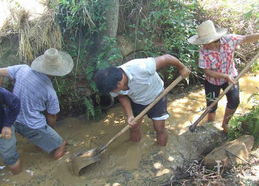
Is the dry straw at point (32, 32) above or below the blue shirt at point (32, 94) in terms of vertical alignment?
above

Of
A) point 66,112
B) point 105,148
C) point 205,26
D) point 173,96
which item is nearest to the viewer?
point 205,26

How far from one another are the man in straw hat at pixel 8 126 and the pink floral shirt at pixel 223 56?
2.38m

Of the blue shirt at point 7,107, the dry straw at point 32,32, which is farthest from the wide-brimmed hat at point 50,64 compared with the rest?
the dry straw at point 32,32

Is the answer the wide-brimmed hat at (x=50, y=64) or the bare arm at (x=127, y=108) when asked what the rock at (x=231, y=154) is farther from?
the wide-brimmed hat at (x=50, y=64)

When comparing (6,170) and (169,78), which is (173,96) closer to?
(169,78)

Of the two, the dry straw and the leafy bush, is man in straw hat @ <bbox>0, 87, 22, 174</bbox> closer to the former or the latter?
the dry straw

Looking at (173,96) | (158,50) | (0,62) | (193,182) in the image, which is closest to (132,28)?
(158,50)

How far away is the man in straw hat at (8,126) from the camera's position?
121 inches

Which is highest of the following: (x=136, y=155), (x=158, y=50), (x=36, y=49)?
(x=36, y=49)

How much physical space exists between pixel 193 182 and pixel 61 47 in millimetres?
2818

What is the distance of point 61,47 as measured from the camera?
14.9 ft

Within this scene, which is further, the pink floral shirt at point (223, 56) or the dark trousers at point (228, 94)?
the dark trousers at point (228, 94)

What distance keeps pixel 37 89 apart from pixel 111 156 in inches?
54.4

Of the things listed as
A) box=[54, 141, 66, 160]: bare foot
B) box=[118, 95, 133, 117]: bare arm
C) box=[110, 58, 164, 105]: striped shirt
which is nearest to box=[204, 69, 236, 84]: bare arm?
box=[110, 58, 164, 105]: striped shirt
